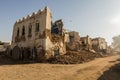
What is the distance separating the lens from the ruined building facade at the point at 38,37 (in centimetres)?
2422

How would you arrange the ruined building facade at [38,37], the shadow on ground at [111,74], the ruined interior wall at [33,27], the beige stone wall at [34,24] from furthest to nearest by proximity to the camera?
1. the ruined interior wall at [33,27]
2. the beige stone wall at [34,24]
3. the ruined building facade at [38,37]
4. the shadow on ground at [111,74]

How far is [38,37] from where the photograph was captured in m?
25.3

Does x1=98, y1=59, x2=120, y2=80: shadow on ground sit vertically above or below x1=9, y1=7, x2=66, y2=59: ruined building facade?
below

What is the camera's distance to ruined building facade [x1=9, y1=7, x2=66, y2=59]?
79.5ft

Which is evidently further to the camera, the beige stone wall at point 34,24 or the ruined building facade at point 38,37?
the beige stone wall at point 34,24

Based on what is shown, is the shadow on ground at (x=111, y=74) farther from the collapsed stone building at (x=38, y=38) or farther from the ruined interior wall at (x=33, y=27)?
the ruined interior wall at (x=33, y=27)

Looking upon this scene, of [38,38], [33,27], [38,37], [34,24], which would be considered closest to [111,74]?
[38,38]

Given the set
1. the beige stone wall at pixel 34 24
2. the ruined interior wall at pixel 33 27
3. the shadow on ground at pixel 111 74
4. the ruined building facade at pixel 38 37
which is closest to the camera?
the shadow on ground at pixel 111 74

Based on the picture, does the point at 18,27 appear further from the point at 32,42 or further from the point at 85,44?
the point at 85,44

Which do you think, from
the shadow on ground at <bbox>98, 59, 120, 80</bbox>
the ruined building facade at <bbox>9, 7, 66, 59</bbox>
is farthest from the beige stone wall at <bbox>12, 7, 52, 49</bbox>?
the shadow on ground at <bbox>98, 59, 120, 80</bbox>

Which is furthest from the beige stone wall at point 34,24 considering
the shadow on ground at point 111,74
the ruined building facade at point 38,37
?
the shadow on ground at point 111,74

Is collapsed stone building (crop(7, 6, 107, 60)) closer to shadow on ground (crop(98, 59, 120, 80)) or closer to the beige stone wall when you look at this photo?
the beige stone wall

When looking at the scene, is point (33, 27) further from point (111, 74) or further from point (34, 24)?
point (111, 74)

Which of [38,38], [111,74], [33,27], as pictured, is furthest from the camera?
[33,27]
